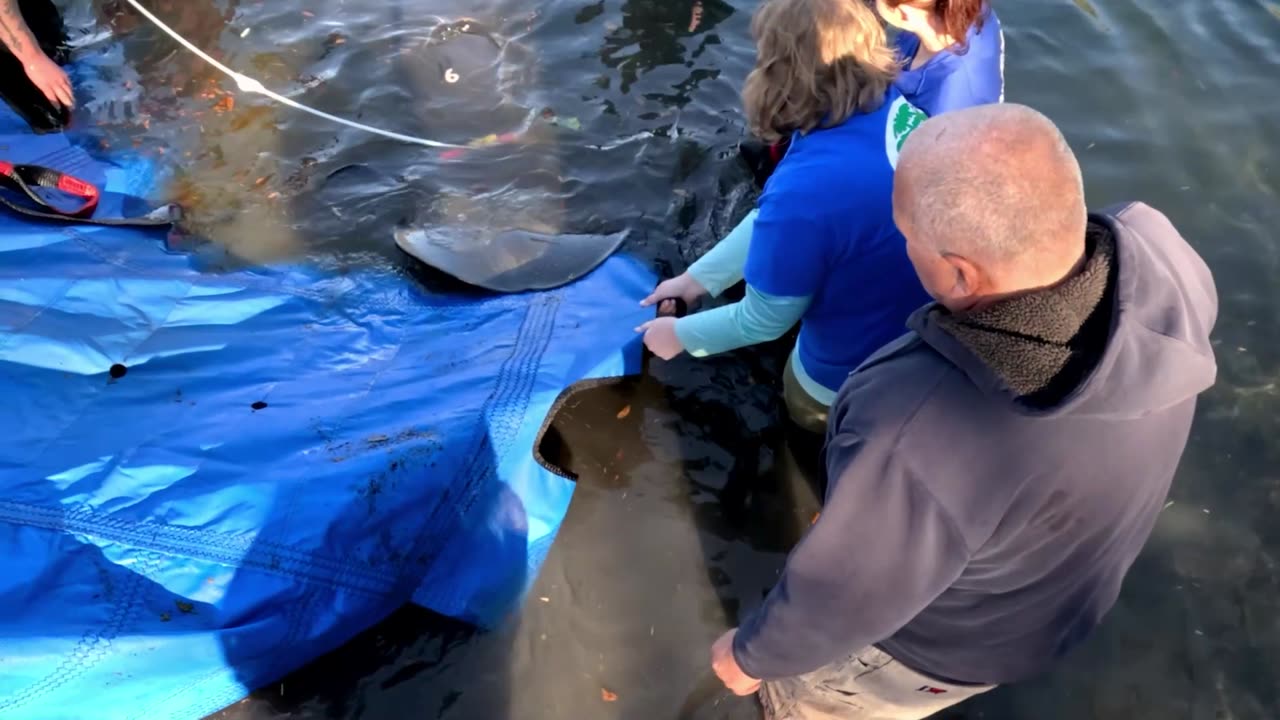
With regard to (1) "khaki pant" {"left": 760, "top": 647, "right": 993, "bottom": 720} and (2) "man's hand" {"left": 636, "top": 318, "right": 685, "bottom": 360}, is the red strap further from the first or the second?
(1) "khaki pant" {"left": 760, "top": 647, "right": 993, "bottom": 720}

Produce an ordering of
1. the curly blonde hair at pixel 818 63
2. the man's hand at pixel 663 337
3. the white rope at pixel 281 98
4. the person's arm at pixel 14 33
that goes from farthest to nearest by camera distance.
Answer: the white rope at pixel 281 98 → the person's arm at pixel 14 33 → the man's hand at pixel 663 337 → the curly blonde hair at pixel 818 63

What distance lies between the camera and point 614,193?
15.1ft

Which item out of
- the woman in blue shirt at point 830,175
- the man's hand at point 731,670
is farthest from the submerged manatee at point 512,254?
the man's hand at point 731,670

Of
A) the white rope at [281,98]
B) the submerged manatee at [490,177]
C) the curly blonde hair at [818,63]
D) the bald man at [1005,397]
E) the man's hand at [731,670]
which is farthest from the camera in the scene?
the white rope at [281,98]

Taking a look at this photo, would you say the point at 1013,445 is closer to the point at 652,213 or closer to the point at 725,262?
the point at 725,262

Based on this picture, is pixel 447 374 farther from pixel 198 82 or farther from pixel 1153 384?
pixel 198 82

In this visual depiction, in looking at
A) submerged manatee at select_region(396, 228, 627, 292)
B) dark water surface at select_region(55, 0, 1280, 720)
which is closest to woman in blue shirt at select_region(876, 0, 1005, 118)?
dark water surface at select_region(55, 0, 1280, 720)

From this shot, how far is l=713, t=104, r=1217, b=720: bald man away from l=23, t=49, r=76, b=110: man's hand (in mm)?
5392

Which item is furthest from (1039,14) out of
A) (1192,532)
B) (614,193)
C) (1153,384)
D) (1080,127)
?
(1153,384)

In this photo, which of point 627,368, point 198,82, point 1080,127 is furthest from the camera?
point 198,82

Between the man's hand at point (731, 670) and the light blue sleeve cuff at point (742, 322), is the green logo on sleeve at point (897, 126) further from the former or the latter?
the man's hand at point (731, 670)

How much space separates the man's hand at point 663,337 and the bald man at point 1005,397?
1.36 metres

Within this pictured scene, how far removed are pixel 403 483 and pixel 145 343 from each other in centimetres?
131

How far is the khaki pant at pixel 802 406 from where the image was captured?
309cm
